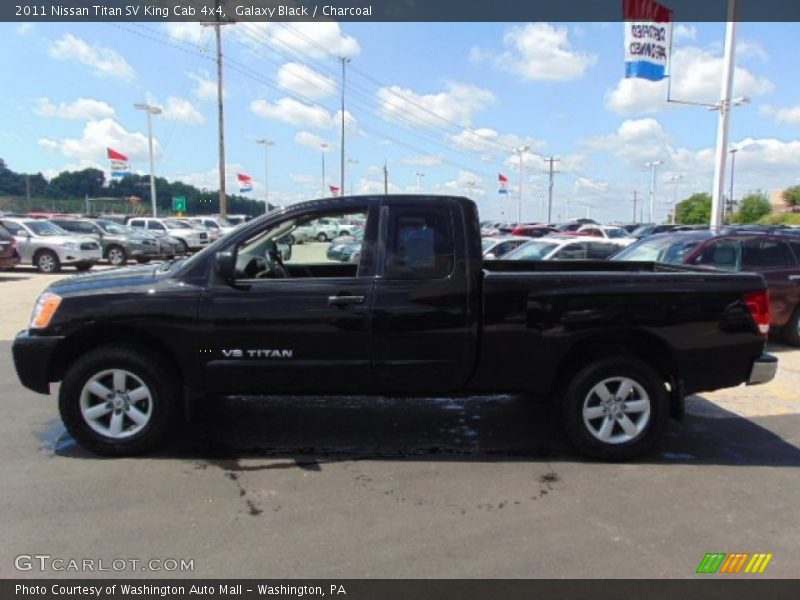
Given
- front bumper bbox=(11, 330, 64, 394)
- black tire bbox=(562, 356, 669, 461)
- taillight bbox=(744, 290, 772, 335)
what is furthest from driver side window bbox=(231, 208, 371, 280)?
taillight bbox=(744, 290, 772, 335)

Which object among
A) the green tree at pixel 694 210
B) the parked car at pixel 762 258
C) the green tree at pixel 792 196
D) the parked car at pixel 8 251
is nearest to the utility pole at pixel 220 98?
the parked car at pixel 8 251

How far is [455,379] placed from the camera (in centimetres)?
455

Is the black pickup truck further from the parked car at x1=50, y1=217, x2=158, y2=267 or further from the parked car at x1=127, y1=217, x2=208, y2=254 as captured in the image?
the parked car at x1=127, y1=217, x2=208, y2=254

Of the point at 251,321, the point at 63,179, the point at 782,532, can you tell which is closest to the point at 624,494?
the point at 782,532

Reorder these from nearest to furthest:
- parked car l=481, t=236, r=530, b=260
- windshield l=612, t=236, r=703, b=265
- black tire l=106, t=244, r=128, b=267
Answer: windshield l=612, t=236, r=703, b=265
parked car l=481, t=236, r=530, b=260
black tire l=106, t=244, r=128, b=267

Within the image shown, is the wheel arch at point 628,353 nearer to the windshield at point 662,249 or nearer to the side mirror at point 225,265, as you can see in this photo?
the side mirror at point 225,265

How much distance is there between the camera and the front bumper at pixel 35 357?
446cm

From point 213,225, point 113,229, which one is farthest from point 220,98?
point 113,229

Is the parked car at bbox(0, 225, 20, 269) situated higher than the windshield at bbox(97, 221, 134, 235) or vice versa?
the windshield at bbox(97, 221, 134, 235)

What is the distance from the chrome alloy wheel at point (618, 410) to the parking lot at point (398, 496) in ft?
0.76

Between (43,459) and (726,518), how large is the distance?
4629 millimetres

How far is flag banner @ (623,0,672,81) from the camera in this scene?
1725 cm

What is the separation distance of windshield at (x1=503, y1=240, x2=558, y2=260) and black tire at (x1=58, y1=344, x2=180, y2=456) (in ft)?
28.4

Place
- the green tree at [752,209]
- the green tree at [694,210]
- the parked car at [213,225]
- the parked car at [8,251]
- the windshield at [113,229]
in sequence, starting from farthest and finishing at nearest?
the green tree at [694,210]
the green tree at [752,209]
the parked car at [213,225]
the windshield at [113,229]
the parked car at [8,251]
